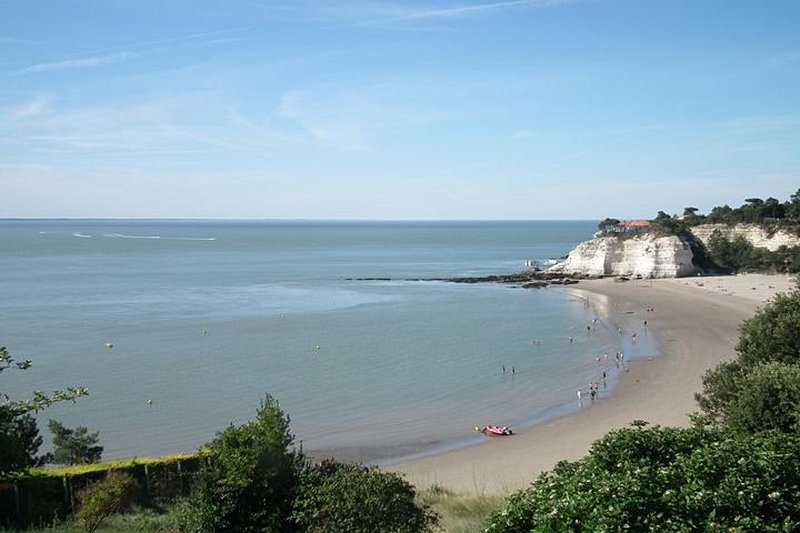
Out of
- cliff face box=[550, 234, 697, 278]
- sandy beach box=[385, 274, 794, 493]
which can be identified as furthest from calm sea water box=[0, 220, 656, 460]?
cliff face box=[550, 234, 697, 278]

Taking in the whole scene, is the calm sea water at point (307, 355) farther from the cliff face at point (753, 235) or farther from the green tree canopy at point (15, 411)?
the cliff face at point (753, 235)

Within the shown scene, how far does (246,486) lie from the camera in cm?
1128

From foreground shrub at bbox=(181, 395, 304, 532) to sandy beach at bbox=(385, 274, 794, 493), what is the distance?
9267 millimetres

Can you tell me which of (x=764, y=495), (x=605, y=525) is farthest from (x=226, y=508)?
(x=764, y=495)

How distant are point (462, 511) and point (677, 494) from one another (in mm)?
6511

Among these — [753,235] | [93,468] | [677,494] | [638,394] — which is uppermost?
[753,235]

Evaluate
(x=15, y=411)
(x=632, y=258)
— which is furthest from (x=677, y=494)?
(x=632, y=258)

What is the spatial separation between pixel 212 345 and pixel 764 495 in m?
40.7

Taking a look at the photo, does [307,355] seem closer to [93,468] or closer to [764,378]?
[93,468]

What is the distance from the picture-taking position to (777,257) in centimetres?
8025

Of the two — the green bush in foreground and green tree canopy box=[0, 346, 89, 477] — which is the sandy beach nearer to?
the green bush in foreground

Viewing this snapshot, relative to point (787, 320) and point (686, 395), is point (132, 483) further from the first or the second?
point (686, 395)

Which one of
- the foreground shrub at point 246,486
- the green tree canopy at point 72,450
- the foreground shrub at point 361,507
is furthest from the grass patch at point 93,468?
the foreground shrub at point 361,507

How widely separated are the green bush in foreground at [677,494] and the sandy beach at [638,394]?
1085 centimetres
